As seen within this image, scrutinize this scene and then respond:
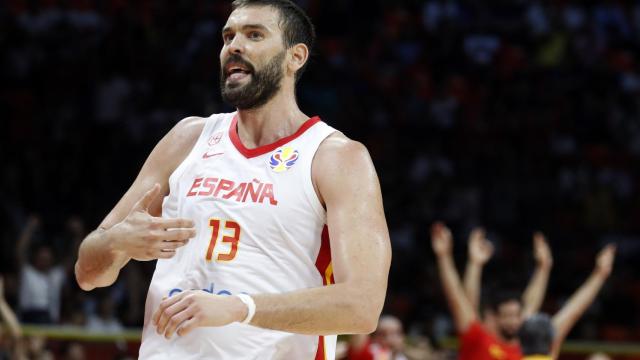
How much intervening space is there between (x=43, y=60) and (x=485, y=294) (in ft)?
24.5

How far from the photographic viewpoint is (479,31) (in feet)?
56.0

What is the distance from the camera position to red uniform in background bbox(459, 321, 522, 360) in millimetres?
8398

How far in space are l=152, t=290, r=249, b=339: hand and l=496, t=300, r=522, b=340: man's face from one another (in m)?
5.32

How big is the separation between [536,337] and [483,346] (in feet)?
6.69

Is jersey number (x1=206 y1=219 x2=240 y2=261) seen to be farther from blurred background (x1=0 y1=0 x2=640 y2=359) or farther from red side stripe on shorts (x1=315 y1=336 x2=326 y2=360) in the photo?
blurred background (x1=0 y1=0 x2=640 y2=359)

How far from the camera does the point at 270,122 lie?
408 cm

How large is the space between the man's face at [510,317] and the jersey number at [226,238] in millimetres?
4966

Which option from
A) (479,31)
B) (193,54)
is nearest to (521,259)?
(479,31)

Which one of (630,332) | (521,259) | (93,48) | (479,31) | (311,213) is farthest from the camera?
(479,31)

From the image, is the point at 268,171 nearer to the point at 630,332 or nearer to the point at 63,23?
the point at 630,332

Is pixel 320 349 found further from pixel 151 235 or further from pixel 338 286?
pixel 151 235

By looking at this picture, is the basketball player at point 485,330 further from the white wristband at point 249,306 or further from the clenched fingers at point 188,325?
the clenched fingers at point 188,325

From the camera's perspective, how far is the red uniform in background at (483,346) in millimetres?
8398

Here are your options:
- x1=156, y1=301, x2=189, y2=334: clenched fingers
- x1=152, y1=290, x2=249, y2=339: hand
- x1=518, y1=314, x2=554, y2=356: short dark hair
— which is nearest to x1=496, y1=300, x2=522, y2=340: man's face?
x1=518, y1=314, x2=554, y2=356: short dark hair
